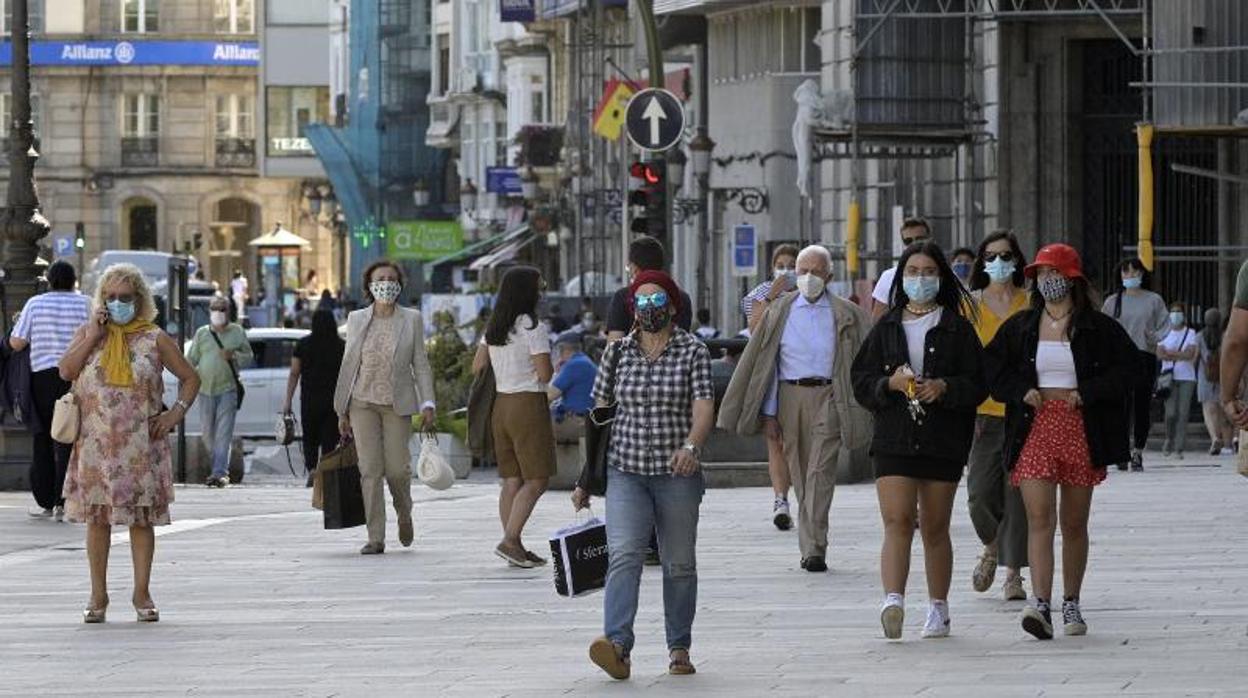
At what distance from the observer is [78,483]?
1504 cm

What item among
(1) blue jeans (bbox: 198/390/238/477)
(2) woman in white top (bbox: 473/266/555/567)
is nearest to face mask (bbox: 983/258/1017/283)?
(2) woman in white top (bbox: 473/266/555/567)

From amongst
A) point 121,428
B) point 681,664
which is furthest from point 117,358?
point 681,664

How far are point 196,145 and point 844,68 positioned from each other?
82.9 m

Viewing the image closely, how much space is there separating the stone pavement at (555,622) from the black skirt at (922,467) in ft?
2.18

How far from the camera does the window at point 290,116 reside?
378ft

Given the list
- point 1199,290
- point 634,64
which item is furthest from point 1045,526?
point 634,64

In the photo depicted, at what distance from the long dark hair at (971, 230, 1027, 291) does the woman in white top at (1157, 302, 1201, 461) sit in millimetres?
16765

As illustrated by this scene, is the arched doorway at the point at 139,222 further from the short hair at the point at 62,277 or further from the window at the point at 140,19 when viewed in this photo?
the short hair at the point at 62,277

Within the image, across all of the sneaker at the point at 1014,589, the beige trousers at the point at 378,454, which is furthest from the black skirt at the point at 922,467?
the beige trousers at the point at 378,454

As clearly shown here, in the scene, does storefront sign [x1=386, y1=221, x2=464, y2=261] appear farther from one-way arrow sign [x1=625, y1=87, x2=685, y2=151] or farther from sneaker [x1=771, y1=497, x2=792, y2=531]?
sneaker [x1=771, y1=497, x2=792, y2=531]

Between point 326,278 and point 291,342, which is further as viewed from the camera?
point 326,278

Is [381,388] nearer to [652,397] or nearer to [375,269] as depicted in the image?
[375,269]

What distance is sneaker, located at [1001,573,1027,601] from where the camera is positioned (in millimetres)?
15094

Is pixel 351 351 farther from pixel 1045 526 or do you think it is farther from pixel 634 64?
pixel 634 64
